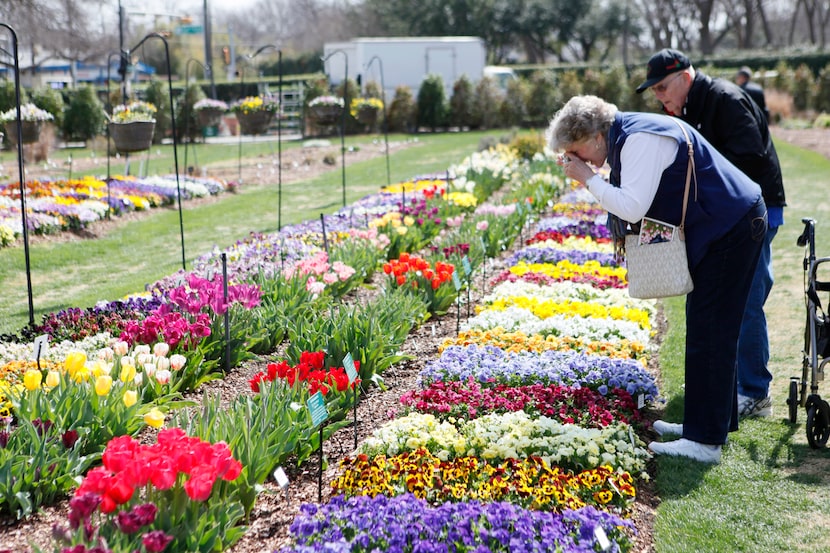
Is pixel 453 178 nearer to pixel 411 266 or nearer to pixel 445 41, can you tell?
pixel 411 266

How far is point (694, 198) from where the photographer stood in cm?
351

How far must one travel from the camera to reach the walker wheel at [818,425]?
3885 millimetres

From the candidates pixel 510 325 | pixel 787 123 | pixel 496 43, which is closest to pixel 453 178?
pixel 510 325

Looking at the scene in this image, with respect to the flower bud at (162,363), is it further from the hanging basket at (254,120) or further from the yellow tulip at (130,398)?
the hanging basket at (254,120)

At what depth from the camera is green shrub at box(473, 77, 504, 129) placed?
28.8m

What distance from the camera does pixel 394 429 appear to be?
373 centimetres

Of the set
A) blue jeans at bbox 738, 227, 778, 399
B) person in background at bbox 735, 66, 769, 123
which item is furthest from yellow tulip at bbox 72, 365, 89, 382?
person in background at bbox 735, 66, 769, 123

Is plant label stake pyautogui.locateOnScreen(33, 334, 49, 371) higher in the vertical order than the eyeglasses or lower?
lower

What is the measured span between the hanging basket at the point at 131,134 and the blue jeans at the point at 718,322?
8.18 meters

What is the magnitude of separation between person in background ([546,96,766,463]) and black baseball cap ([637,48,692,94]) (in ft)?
2.49

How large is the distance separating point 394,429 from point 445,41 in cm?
3118

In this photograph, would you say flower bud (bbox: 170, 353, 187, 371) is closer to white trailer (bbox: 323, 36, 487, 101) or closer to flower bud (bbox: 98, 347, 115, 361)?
flower bud (bbox: 98, 347, 115, 361)

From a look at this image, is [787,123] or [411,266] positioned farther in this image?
[787,123]

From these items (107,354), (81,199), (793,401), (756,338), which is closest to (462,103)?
(81,199)
